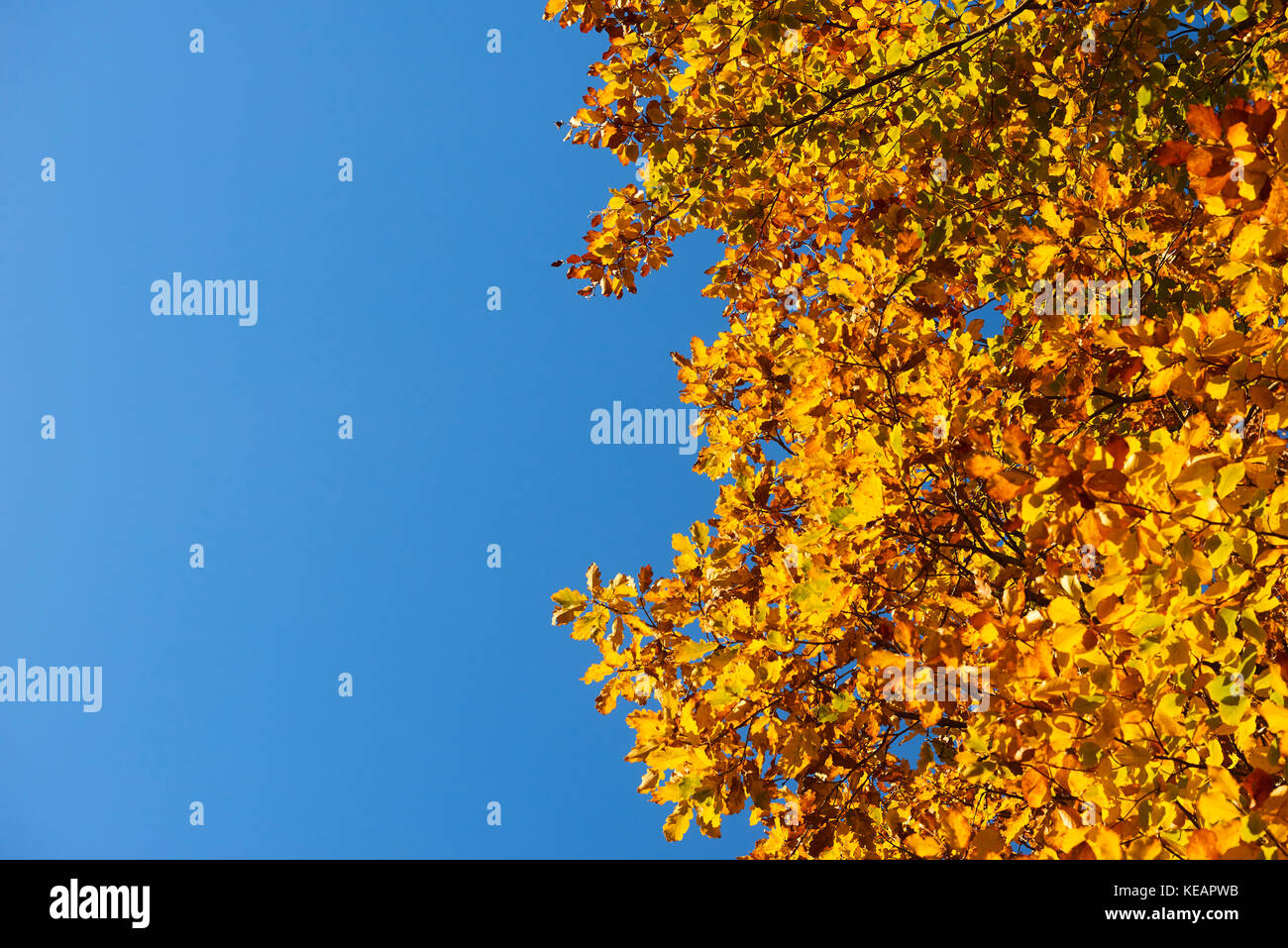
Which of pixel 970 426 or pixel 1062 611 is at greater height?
pixel 970 426

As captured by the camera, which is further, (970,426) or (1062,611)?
(970,426)

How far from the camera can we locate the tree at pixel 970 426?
76.0 inches

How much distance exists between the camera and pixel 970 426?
10.6 feet

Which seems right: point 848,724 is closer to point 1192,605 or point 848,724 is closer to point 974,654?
point 974,654

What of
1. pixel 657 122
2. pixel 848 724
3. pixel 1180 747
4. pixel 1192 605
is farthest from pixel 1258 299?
pixel 657 122

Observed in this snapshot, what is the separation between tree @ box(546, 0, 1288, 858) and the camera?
1932mm

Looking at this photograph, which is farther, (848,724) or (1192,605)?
(848,724)

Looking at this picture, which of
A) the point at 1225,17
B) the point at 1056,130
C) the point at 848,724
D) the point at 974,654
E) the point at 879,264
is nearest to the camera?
the point at 974,654

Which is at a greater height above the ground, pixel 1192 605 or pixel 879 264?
pixel 879 264
